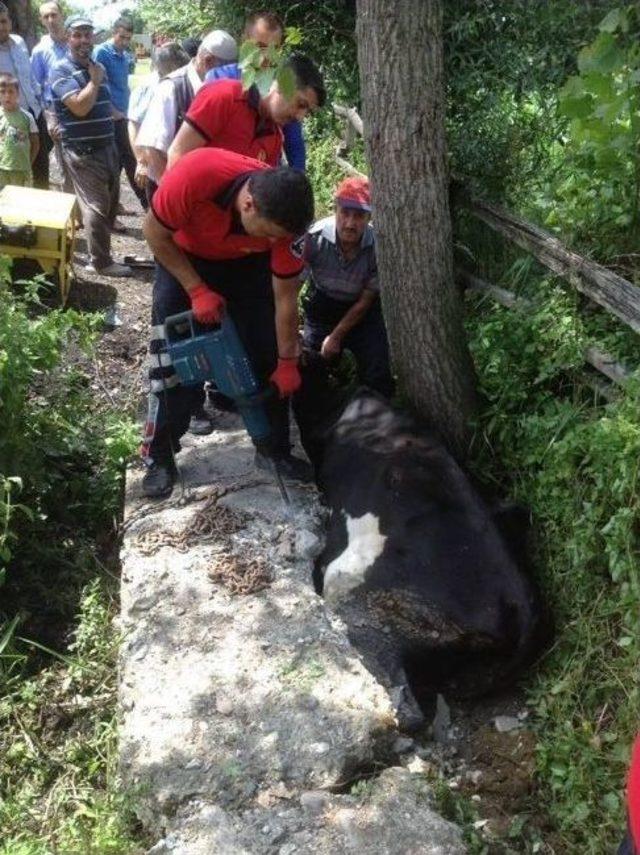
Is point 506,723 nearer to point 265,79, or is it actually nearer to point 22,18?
point 265,79

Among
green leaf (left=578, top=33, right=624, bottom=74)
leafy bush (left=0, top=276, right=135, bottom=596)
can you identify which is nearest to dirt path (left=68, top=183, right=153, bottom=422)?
leafy bush (left=0, top=276, right=135, bottom=596)

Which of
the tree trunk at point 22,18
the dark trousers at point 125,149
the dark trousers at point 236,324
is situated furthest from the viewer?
the tree trunk at point 22,18

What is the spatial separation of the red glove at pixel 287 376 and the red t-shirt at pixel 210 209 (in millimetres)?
413

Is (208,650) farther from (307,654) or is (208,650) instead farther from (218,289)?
(218,289)

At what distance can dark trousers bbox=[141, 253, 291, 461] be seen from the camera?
4035 millimetres

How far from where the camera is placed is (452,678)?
3.44 meters

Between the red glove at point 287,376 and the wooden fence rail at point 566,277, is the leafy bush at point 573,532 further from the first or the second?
the red glove at point 287,376

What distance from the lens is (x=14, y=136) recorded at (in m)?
7.08

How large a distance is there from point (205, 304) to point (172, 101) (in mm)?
1909

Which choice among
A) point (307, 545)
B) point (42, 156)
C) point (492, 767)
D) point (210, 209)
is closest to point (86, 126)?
point (42, 156)

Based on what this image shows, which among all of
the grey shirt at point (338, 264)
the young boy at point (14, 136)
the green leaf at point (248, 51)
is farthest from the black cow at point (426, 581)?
the young boy at point (14, 136)

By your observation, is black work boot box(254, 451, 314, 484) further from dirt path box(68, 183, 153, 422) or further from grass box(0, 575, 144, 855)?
dirt path box(68, 183, 153, 422)

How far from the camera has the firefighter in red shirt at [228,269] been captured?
11.5 feet

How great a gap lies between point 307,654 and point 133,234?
6.32 m
